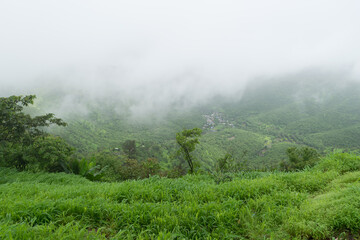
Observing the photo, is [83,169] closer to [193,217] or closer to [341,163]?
[193,217]

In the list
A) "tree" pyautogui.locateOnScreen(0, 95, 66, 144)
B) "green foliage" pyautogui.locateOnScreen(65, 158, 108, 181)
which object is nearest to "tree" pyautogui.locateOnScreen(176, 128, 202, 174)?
"green foliage" pyautogui.locateOnScreen(65, 158, 108, 181)

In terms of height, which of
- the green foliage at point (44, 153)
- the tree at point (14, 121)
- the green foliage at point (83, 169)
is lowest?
the green foliage at point (83, 169)

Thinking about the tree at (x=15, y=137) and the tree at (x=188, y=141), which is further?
the tree at (x=188, y=141)

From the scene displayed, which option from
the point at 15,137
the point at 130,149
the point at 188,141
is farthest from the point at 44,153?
the point at 130,149

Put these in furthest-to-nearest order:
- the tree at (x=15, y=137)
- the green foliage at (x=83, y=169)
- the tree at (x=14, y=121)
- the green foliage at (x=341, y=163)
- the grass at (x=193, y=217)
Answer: the green foliage at (x=83, y=169)
the tree at (x=15, y=137)
the tree at (x=14, y=121)
the green foliage at (x=341, y=163)
the grass at (x=193, y=217)

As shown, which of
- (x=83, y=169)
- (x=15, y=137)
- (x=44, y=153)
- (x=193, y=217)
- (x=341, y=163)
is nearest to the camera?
(x=193, y=217)

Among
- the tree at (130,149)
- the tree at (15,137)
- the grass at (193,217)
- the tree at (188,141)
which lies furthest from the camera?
the tree at (130,149)

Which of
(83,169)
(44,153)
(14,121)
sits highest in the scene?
(14,121)

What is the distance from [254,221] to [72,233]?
9.27 feet

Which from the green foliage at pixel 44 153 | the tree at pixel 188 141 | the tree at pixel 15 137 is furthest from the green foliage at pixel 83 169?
the tree at pixel 188 141

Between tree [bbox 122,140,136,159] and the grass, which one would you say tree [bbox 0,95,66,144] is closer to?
the grass

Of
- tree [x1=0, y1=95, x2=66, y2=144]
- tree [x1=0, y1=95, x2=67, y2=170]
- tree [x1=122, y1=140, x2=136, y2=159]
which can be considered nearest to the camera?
tree [x1=0, y1=95, x2=66, y2=144]

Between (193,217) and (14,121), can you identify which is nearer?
(193,217)

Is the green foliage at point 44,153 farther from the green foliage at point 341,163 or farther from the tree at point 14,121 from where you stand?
the green foliage at point 341,163
